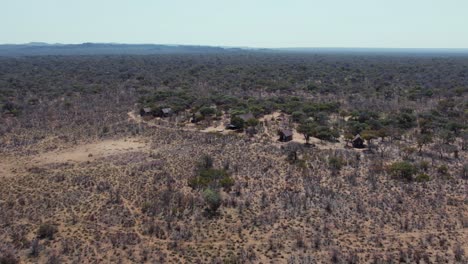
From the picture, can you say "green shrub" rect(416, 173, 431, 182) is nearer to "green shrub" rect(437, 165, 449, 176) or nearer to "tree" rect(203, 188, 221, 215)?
"green shrub" rect(437, 165, 449, 176)

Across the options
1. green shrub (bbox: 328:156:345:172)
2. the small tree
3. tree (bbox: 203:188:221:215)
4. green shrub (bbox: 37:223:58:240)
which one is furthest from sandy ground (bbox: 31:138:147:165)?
the small tree

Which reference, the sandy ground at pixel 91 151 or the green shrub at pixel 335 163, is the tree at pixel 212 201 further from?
the sandy ground at pixel 91 151

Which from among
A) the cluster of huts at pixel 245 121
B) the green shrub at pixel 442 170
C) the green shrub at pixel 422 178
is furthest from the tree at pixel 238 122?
the green shrub at pixel 442 170

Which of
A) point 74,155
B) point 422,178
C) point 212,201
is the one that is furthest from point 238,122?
point 422,178

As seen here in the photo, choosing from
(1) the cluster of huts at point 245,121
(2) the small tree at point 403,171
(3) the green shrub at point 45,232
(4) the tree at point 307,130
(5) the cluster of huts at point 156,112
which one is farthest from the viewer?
(5) the cluster of huts at point 156,112

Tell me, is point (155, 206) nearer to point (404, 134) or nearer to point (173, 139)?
point (173, 139)

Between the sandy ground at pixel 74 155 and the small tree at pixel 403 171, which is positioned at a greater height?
the small tree at pixel 403 171

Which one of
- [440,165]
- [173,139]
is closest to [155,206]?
[173,139]

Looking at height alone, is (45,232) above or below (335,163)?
below

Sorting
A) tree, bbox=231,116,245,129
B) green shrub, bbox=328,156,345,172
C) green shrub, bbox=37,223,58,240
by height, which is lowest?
green shrub, bbox=37,223,58,240

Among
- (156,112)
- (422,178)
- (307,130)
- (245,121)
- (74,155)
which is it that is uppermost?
(307,130)

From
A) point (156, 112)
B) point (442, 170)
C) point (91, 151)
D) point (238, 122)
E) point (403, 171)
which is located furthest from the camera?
point (156, 112)

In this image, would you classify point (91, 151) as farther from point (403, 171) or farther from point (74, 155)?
point (403, 171)
